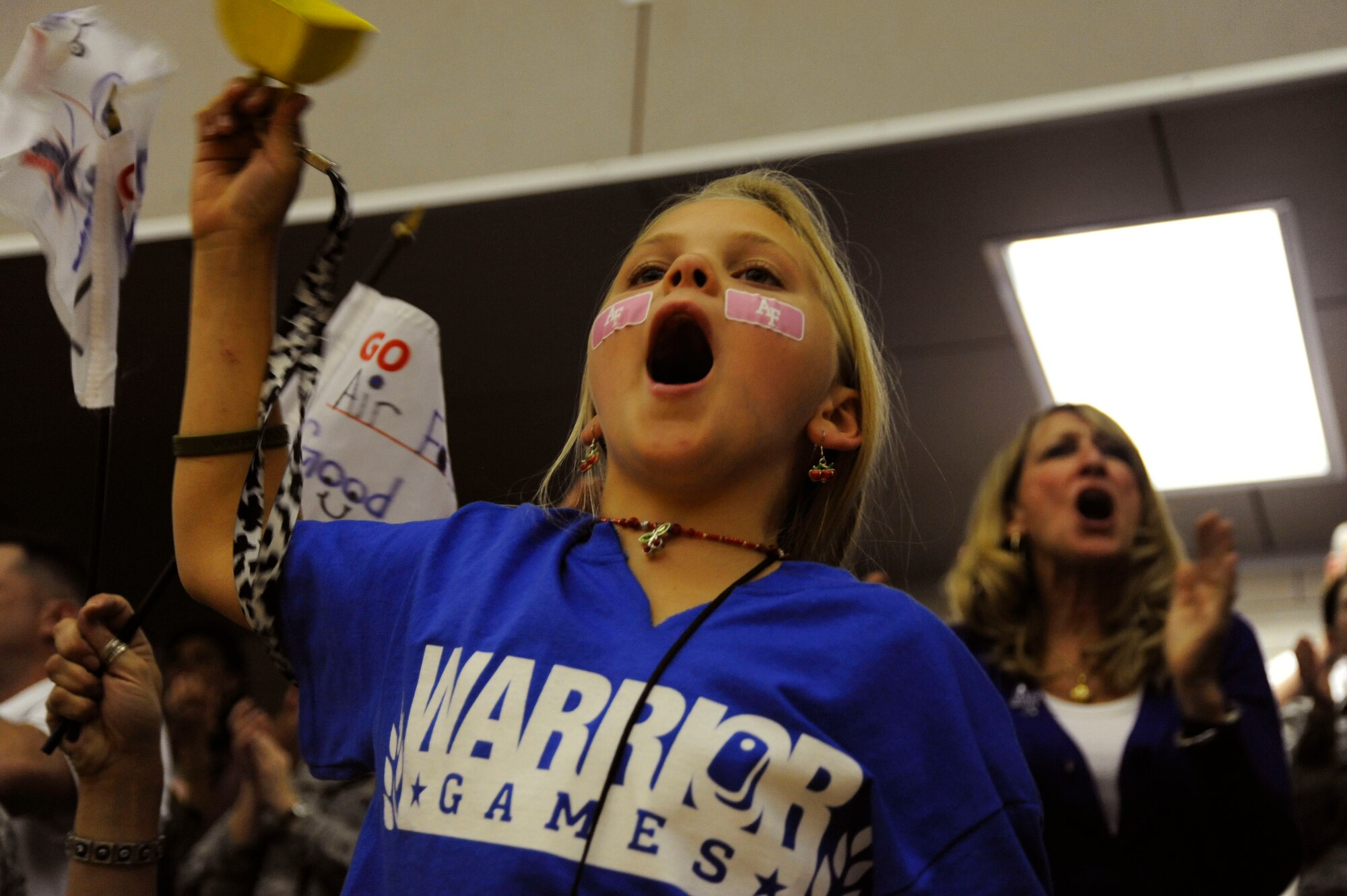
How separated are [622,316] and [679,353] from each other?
0.05 meters

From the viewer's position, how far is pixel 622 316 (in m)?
0.94

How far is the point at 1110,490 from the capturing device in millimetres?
1788

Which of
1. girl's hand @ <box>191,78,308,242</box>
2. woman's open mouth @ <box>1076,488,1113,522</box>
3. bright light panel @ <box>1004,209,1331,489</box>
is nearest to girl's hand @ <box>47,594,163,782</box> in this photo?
girl's hand @ <box>191,78,308,242</box>

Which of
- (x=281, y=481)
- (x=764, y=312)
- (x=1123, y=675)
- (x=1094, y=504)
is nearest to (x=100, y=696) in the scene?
(x=281, y=481)

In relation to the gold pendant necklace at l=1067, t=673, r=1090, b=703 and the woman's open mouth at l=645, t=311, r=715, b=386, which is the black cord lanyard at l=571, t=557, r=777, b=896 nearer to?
the woman's open mouth at l=645, t=311, r=715, b=386

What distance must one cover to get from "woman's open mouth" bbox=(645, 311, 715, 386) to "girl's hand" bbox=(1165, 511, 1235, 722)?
2.62 ft

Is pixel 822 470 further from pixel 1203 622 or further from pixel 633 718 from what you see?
pixel 1203 622

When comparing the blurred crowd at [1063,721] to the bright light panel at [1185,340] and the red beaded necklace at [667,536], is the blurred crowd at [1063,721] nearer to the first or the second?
the red beaded necklace at [667,536]

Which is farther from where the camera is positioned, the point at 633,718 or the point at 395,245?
the point at 395,245

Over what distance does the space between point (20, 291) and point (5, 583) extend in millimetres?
467

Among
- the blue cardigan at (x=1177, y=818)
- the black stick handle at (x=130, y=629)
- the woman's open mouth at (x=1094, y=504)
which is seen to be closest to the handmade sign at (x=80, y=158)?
the black stick handle at (x=130, y=629)

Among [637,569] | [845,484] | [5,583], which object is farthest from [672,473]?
[5,583]

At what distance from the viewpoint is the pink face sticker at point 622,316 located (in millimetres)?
932

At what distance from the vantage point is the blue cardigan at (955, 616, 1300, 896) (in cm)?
141
